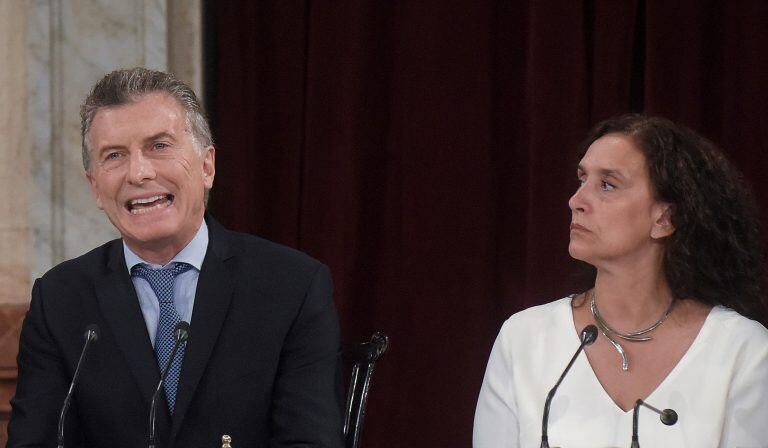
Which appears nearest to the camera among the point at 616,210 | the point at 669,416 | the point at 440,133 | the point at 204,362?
the point at 669,416

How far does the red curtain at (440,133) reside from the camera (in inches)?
132

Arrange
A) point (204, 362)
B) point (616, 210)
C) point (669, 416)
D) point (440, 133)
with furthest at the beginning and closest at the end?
point (440, 133) < point (616, 210) < point (204, 362) < point (669, 416)

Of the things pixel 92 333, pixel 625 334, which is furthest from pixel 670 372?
pixel 92 333

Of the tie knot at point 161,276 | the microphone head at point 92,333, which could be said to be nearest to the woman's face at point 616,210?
the tie knot at point 161,276

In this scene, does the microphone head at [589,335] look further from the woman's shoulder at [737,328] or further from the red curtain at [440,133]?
the red curtain at [440,133]

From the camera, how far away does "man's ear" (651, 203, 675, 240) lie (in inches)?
97.4

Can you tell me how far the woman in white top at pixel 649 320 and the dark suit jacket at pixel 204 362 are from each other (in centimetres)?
45

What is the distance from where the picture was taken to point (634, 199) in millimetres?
2432

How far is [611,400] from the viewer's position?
7.82ft

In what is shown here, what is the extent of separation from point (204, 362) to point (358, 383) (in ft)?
1.42

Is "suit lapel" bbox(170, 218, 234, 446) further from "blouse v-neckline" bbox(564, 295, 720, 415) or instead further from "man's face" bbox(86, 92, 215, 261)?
"blouse v-neckline" bbox(564, 295, 720, 415)

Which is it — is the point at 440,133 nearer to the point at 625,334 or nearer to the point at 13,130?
the point at 625,334

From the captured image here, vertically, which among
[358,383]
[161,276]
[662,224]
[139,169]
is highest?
[139,169]

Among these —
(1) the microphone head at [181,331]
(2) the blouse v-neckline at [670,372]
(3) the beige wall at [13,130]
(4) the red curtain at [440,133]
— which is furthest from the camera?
(3) the beige wall at [13,130]
